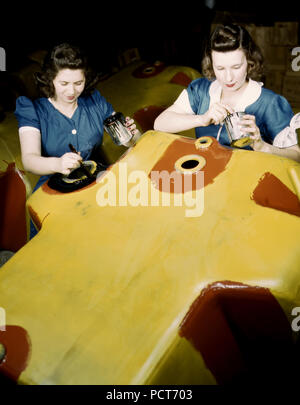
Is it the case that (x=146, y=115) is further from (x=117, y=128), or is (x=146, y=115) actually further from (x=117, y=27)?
(x=117, y=27)

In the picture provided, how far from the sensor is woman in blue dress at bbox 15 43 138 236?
1.71m

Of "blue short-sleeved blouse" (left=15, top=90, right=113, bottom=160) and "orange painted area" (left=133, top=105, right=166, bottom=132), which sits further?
"orange painted area" (left=133, top=105, right=166, bottom=132)

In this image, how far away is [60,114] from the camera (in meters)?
1.94

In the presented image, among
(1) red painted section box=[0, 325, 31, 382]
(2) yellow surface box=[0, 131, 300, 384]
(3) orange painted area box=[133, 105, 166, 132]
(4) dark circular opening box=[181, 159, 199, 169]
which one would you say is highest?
(4) dark circular opening box=[181, 159, 199, 169]

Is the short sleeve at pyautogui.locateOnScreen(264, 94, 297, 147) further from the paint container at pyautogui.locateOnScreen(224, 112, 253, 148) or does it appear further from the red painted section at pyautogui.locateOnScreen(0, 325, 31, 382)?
the red painted section at pyautogui.locateOnScreen(0, 325, 31, 382)

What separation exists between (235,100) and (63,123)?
0.94 metres

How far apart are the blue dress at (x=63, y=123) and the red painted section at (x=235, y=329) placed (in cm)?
114

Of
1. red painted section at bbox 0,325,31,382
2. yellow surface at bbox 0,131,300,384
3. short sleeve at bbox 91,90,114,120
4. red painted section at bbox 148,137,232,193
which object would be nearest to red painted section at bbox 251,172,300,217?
yellow surface at bbox 0,131,300,384

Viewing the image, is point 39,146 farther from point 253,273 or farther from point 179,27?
point 179,27

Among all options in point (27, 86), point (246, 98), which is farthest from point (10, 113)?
point (246, 98)

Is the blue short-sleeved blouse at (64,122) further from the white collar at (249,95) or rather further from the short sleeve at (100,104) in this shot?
the white collar at (249,95)

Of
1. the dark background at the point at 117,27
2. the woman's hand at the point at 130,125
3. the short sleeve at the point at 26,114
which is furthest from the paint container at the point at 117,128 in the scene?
the dark background at the point at 117,27

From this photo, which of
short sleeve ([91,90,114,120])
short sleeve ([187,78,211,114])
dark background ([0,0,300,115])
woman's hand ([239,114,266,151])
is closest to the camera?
woman's hand ([239,114,266,151])

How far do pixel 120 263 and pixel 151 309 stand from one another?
188mm
